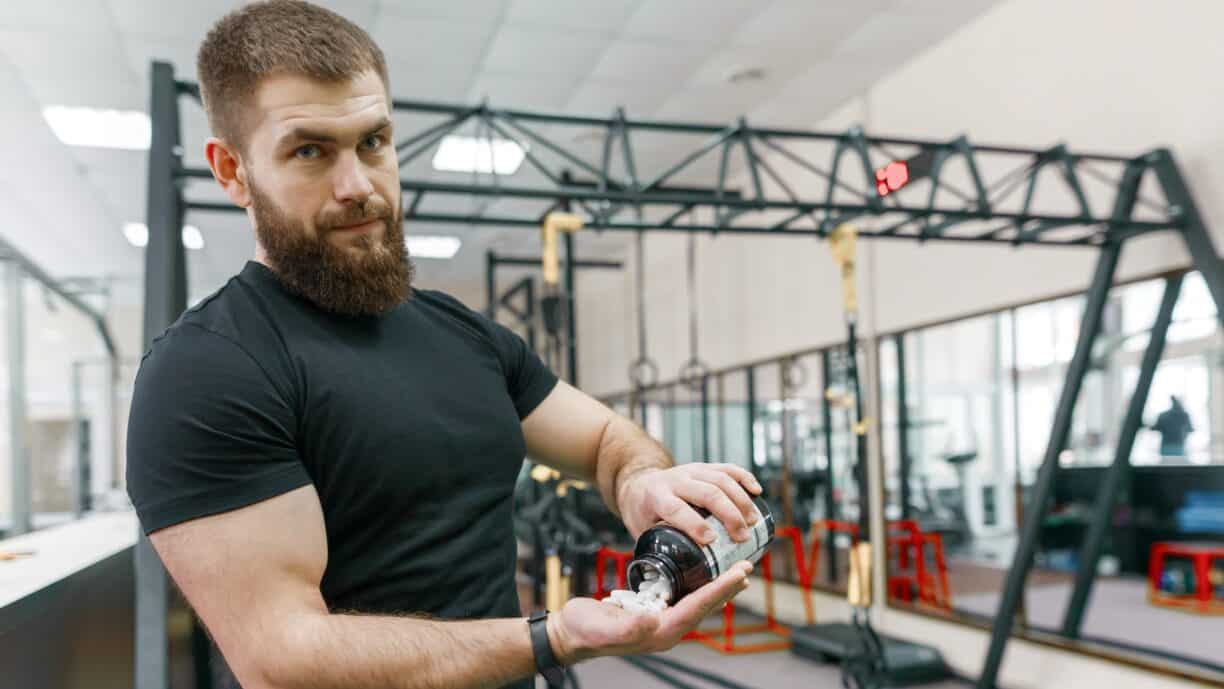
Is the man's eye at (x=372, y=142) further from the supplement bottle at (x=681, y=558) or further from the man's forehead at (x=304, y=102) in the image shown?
the supplement bottle at (x=681, y=558)

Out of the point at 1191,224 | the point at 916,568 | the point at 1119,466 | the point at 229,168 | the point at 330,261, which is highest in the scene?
the point at 1191,224

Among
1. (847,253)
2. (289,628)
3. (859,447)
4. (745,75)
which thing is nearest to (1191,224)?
(847,253)

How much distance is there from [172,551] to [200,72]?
1.84ft

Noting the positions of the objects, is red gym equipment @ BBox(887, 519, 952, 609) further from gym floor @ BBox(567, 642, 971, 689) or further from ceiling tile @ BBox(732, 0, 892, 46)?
ceiling tile @ BBox(732, 0, 892, 46)

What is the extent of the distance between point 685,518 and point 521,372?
0.42 metres

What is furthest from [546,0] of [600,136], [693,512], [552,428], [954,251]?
[693,512]

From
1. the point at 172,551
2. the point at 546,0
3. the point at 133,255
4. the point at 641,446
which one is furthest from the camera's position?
the point at 133,255

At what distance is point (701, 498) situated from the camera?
1.08 metres

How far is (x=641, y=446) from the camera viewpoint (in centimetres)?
135

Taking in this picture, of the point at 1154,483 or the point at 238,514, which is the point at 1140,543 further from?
the point at 238,514

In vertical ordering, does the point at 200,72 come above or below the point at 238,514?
above

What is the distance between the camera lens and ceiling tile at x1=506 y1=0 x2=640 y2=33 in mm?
4883

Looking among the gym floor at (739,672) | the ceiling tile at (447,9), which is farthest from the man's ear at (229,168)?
the gym floor at (739,672)

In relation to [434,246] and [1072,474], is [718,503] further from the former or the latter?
[434,246]
